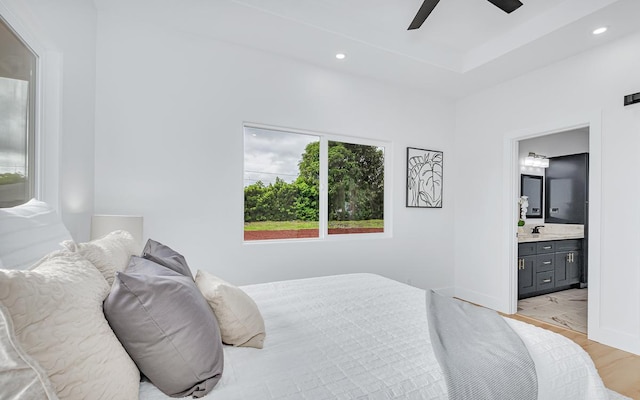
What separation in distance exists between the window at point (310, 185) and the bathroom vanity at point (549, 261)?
2031mm

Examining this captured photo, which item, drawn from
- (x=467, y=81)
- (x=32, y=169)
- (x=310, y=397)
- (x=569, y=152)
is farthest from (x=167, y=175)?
(x=569, y=152)

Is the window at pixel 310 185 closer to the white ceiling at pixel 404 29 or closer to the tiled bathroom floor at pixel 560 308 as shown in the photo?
the white ceiling at pixel 404 29

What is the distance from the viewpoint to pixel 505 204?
3.80 m

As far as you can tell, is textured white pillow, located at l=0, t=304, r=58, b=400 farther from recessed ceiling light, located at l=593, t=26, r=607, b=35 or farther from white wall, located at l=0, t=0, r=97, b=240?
recessed ceiling light, located at l=593, t=26, r=607, b=35


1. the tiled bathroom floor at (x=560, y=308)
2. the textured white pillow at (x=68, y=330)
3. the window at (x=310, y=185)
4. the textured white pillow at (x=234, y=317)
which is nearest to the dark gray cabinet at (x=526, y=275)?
the tiled bathroom floor at (x=560, y=308)

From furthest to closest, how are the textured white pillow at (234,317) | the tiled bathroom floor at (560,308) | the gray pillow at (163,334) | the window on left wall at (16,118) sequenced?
1. the tiled bathroom floor at (560,308)
2. the window on left wall at (16,118)
3. the textured white pillow at (234,317)
4. the gray pillow at (163,334)

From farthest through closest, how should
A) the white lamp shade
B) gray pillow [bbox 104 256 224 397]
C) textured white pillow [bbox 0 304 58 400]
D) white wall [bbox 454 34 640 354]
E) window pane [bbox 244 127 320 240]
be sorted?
window pane [bbox 244 127 320 240]
white wall [bbox 454 34 640 354]
the white lamp shade
gray pillow [bbox 104 256 224 397]
textured white pillow [bbox 0 304 58 400]

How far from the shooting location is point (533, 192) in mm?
5285

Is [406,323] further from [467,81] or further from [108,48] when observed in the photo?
[467,81]

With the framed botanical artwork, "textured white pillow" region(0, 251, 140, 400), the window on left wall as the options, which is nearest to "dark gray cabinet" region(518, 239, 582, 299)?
the framed botanical artwork

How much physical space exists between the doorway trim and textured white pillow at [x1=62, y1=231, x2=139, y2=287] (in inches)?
148

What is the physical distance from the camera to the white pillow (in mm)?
1034

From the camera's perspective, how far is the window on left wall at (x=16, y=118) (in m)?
1.50

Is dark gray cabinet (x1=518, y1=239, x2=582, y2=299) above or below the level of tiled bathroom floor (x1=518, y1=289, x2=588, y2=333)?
above
